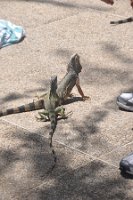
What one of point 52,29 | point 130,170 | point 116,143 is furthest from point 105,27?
point 130,170

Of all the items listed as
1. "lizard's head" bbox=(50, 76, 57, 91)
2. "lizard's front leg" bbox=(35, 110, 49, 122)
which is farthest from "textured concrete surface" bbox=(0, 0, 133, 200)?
"lizard's head" bbox=(50, 76, 57, 91)

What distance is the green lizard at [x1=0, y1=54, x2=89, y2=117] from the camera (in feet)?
18.7

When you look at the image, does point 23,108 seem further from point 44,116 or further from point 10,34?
point 10,34

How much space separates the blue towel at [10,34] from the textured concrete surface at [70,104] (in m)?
0.09

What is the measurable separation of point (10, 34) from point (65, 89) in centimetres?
187

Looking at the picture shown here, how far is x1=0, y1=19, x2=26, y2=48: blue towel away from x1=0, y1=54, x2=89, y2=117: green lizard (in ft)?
5.40

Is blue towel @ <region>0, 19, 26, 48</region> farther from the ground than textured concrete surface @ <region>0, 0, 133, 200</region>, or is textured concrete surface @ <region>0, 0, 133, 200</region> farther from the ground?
blue towel @ <region>0, 19, 26, 48</region>

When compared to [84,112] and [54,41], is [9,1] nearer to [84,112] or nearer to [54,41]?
[54,41]

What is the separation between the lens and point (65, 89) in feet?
19.1

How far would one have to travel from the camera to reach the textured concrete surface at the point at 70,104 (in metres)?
4.63

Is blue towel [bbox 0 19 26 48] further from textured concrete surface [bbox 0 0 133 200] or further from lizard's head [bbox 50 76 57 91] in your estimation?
lizard's head [bbox 50 76 57 91]

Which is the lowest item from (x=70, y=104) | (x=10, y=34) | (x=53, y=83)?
(x=70, y=104)

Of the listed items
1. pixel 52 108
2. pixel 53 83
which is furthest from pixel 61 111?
pixel 53 83

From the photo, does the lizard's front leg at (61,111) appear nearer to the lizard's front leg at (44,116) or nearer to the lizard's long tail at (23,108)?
the lizard's front leg at (44,116)
